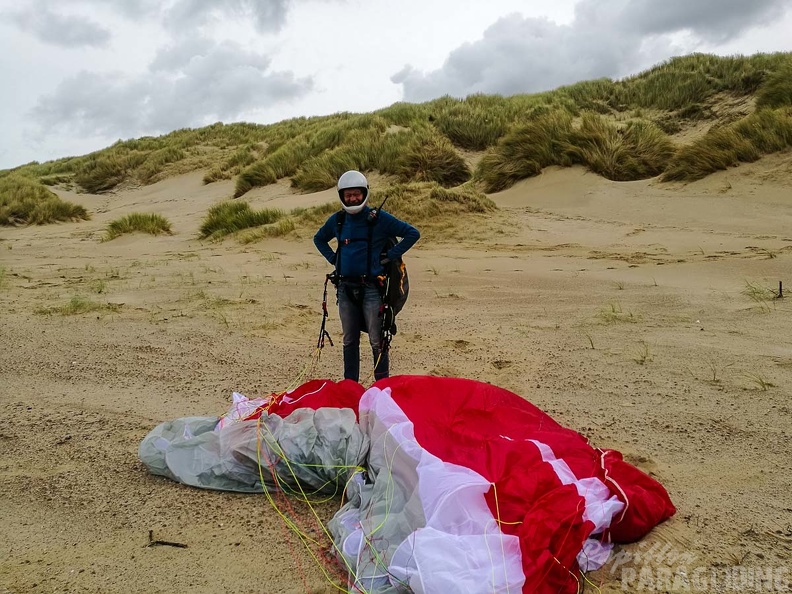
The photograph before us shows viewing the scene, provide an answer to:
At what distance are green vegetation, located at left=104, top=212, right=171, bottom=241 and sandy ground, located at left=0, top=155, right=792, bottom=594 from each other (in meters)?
1.90

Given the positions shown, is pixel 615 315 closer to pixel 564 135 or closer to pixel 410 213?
pixel 410 213

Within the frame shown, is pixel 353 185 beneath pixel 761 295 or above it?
above

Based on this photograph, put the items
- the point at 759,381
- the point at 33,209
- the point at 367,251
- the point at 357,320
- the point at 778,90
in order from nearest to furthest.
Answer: the point at 759,381 → the point at 367,251 → the point at 357,320 → the point at 778,90 → the point at 33,209

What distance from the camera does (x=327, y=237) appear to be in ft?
15.3

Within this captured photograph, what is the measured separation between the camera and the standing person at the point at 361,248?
13.9 ft

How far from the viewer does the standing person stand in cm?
423

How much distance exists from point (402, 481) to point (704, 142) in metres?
10.7

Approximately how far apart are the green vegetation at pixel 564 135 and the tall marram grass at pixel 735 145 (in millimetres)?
19

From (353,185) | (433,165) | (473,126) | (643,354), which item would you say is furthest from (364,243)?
(473,126)

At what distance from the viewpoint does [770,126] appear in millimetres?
10609

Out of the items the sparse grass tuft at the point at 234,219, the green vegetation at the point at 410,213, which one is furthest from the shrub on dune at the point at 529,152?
the sparse grass tuft at the point at 234,219

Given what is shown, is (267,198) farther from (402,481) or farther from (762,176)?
(402,481)

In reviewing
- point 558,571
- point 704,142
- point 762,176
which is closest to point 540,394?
point 558,571

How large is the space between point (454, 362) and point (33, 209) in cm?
1525
